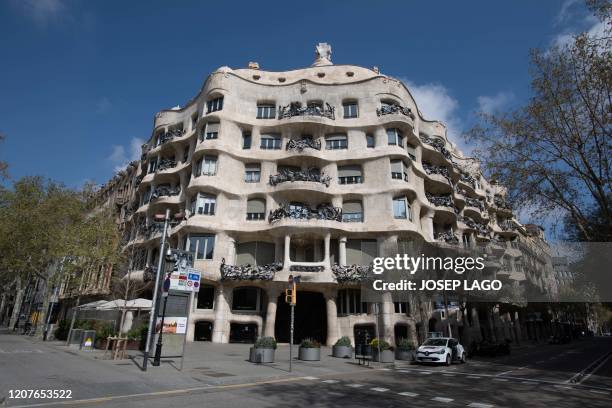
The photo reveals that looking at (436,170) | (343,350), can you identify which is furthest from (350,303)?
(436,170)

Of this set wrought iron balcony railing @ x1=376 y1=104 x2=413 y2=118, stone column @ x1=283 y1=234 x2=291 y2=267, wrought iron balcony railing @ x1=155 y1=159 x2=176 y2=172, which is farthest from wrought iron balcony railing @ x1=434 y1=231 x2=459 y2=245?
wrought iron balcony railing @ x1=155 y1=159 x2=176 y2=172

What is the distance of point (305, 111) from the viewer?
110ft

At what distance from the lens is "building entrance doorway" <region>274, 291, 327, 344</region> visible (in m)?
30.4

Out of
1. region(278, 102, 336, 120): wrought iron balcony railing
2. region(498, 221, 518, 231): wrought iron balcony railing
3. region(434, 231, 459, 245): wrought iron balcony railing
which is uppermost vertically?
region(278, 102, 336, 120): wrought iron balcony railing

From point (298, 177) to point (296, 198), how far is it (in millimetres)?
1916

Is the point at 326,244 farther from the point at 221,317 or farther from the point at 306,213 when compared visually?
the point at 221,317

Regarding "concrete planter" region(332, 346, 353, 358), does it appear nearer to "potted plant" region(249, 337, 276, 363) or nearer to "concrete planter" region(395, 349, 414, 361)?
"concrete planter" region(395, 349, 414, 361)

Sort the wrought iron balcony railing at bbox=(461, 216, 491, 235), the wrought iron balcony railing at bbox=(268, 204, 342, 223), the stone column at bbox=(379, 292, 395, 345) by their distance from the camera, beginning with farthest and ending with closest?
the wrought iron balcony railing at bbox=(461, 216, 491, 235) → the wrought iron balcony railing at bbox=(268, 204, 342, 223) → the stone column at bbox=(379, 292, 395, 345)

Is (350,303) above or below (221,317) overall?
above

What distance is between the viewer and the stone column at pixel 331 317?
2788 centimetres

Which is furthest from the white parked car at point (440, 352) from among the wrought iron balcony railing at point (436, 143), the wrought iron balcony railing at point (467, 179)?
the wrought iron balcony railing at point (467, 179)

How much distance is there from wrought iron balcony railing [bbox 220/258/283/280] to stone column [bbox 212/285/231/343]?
147cm

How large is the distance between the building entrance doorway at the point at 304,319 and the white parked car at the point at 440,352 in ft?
36.1

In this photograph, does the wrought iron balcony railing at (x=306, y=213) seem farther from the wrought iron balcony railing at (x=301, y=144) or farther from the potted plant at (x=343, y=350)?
the potted plant at (x=343, y=350)
